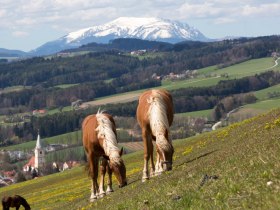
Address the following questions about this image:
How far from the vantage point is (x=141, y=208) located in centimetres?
1292

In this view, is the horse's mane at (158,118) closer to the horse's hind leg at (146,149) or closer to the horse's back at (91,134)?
the horse's hind leg at (146,149)

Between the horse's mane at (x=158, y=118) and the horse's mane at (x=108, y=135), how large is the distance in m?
1.62

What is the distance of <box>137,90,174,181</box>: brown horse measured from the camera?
19.5 m

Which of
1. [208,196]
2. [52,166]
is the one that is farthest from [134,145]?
[208,196]

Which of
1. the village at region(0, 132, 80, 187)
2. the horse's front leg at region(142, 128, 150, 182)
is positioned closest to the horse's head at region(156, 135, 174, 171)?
the horse's front leg at region(142, 128, 150, 182)

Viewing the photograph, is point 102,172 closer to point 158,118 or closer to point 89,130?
point 89,130

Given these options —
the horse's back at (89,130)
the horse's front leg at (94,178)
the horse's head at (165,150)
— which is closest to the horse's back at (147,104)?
the horse's back at (89,130)

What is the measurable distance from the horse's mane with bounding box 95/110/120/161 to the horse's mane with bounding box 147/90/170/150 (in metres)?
1.62

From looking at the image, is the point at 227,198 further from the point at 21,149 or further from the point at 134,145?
the point at 21,149

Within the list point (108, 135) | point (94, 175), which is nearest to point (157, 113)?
point (108, 135)

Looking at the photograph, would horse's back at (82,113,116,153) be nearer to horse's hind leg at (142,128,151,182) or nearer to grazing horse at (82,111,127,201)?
grazing horse at (82,111,127,201)

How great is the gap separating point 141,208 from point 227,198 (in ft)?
10.1

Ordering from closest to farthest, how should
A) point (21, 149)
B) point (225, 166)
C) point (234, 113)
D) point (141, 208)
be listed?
point (141, 208), point (225, 166), point (234, 113), point (21, 149)

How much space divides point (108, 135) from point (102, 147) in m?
0.69
